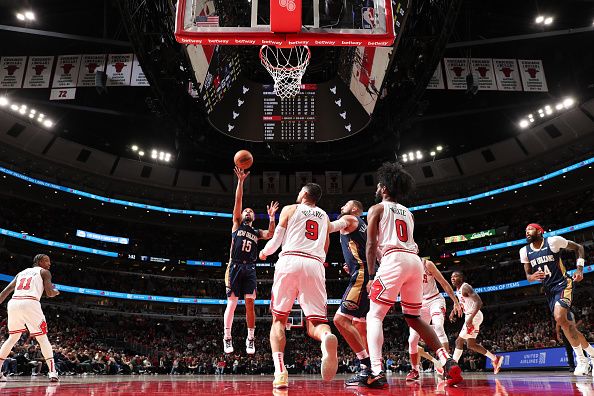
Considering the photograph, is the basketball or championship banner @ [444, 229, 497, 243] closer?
the basketball

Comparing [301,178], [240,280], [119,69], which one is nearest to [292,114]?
[119,69]

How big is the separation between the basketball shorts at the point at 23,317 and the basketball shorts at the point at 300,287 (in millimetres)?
5229

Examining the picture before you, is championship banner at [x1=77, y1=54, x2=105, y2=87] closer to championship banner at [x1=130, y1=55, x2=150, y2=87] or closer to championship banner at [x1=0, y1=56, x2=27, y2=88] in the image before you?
championship banner at [x1=130, y1=55, x2=150, y2=87]

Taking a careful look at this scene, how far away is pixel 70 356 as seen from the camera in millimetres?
18703

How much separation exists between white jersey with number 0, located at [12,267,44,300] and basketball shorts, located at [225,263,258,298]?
3.26 metres

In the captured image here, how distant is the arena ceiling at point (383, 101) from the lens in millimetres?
21062

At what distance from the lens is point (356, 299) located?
6.07 m

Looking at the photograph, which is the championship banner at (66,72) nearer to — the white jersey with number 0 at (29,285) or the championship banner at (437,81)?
the white jersey with number 0 at (29,285)

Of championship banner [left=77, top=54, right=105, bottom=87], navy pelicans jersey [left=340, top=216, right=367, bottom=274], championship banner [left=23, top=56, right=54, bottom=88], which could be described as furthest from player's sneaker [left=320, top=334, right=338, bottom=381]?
championship banner [left=23, top=56, right=54, bottom=88]

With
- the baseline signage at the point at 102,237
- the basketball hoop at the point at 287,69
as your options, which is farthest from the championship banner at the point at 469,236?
the baseline signage at the point at 102,237

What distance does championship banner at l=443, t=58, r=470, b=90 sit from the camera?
18469 millimetres

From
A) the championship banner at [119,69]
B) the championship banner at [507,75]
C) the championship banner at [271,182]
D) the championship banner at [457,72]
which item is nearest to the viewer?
the championship banner at [507,75]

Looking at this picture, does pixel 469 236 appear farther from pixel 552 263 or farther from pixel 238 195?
pixel 238 195

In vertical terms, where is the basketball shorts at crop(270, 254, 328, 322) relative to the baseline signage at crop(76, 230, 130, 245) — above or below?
below
